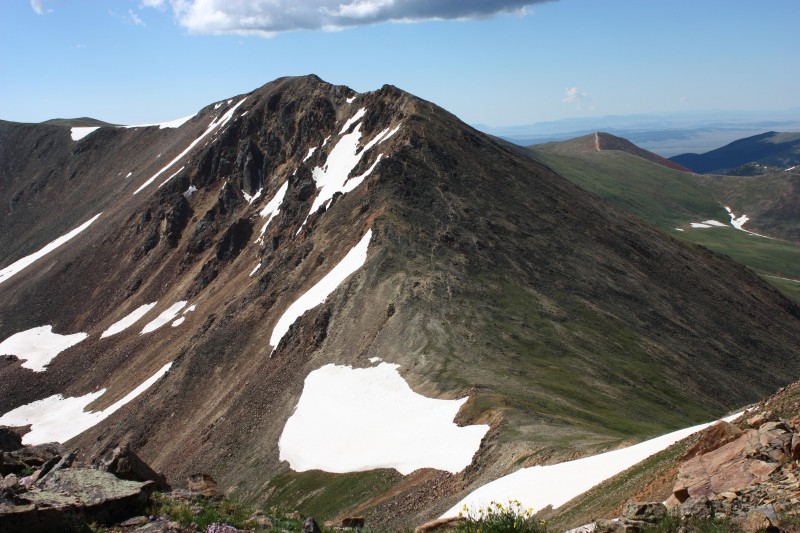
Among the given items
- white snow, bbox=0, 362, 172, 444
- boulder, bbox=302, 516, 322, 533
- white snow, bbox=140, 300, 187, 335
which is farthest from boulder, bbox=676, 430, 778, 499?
white snow, bbox=140, 300, 187, 335

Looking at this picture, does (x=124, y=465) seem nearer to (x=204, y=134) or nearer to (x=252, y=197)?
(x=252, y=197)

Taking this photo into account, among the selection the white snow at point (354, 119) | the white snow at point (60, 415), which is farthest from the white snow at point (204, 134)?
the white snow at point (60, 415)

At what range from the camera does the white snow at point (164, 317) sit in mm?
90500

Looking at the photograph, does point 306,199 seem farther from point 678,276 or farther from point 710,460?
point 710,460

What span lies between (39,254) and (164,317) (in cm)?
6144

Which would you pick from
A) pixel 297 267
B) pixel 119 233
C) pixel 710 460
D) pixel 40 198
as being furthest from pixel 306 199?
pixel 40 198

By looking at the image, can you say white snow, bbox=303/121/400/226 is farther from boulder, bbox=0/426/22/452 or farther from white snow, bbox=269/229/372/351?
boulder, bbox=0/426/22/452

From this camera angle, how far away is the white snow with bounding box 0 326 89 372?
319 ft

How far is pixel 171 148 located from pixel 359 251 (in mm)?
92018

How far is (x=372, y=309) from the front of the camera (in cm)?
5831

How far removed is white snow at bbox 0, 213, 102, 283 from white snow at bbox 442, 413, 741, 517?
128m

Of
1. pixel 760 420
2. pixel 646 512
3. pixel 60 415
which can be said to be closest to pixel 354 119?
pixel 60 415

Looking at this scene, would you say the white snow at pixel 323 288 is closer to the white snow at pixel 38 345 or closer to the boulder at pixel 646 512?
the white snow at pixel 38 345

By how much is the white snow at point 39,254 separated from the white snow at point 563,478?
128261mm
